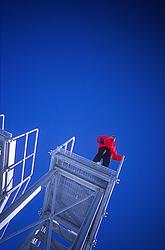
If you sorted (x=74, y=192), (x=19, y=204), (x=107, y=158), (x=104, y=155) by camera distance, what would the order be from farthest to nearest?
(x=104, y=155), (x=107, y=158), (x=74, y=192), (x=19, y=204)

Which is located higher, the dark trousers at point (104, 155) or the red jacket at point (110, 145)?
the red jacket at point (110, 145)

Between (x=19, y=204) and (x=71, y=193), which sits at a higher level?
(x=71, y=193)

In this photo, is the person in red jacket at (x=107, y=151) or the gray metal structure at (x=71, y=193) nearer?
the gray metal structure at (x=71, y=193)

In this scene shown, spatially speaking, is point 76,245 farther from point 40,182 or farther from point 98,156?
point 98,156

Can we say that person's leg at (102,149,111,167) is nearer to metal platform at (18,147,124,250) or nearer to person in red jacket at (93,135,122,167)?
person in red jacket at (93,135,122,167)

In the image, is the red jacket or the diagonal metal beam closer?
the diagonal metal beam

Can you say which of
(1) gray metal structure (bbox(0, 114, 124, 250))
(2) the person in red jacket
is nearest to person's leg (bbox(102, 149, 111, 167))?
(2) the person in red jacket

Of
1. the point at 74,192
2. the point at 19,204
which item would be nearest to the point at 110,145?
the point at 74,192

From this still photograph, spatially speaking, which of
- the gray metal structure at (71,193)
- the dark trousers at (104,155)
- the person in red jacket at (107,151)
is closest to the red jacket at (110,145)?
the person in red jacket at (107,151)

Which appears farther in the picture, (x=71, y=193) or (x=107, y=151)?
(x=107, y=151)

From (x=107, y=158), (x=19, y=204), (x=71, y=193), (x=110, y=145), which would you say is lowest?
(x=19, y=204)

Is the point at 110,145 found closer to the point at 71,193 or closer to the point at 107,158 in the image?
the point at 107,158

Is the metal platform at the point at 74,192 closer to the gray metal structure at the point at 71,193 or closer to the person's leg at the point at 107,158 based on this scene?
the gray metal structure at the point at 71,193

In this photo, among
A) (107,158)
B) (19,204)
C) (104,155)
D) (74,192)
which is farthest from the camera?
(104,155)
